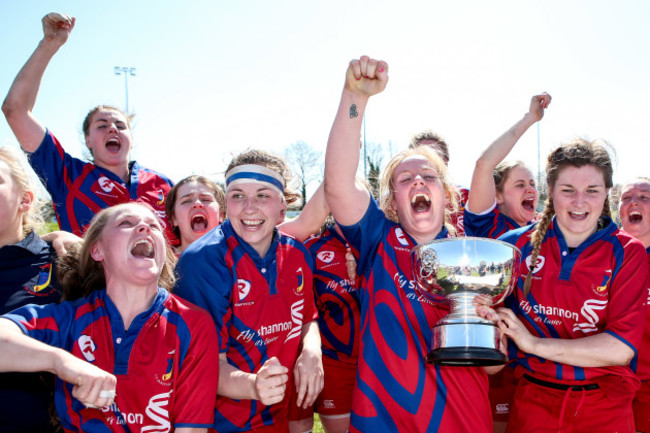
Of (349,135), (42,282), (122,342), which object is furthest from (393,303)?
(42,282)

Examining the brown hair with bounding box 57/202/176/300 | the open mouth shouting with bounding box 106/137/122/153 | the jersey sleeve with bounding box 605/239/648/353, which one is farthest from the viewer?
the open mouth shouting with bounding box 106/137/122/153

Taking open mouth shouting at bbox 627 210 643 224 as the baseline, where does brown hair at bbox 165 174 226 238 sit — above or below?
above

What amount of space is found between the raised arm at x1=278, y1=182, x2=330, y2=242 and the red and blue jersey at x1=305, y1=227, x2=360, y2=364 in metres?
0.33

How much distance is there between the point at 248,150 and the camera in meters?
2.98

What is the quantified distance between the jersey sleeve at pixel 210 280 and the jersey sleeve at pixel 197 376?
0.37ft

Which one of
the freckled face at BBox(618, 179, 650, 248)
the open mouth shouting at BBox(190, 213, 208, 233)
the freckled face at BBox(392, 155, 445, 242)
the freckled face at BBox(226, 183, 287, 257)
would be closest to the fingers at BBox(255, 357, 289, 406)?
the freckled face at BBox(226, 183, 287, 257)

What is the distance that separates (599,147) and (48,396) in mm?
3134

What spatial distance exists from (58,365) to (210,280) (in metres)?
0.76

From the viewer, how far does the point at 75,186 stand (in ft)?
13.3

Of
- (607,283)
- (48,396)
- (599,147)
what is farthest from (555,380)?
(48,396)

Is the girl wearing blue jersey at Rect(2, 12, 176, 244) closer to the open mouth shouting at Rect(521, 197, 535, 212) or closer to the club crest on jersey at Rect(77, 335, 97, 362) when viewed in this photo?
the club crest on jersey at Rect(77, 335, 97, 362)

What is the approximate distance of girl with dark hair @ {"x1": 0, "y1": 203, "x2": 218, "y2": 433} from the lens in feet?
6.70

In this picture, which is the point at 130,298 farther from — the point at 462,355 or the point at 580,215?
the point at 580,215

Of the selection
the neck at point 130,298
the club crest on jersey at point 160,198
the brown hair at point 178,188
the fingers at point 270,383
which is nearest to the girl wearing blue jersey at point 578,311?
the fingers at point 270,383
